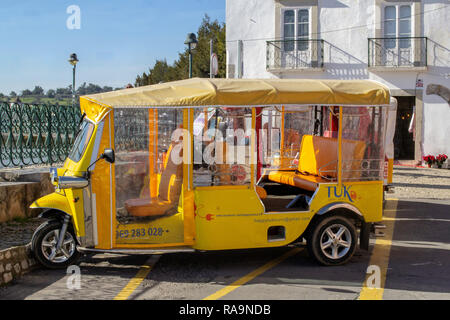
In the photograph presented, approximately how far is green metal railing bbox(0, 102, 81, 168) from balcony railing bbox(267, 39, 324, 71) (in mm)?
11528

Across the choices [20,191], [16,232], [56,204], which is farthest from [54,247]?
[20,191]

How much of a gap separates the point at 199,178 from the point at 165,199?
1.68ft

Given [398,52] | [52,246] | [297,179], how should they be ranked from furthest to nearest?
[398,52], [297,179], [52,246]

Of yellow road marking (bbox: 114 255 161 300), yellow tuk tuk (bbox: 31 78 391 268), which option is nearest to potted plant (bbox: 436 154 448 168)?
yellow tuk tuk (bbox: 31 78 391 268)

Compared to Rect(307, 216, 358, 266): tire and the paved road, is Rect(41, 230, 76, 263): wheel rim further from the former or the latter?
Rect(307, 216, 358, 266): tire

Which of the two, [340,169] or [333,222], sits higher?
[340,169]

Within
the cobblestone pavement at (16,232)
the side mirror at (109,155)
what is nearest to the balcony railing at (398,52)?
the cobblestone pavement at (16,232)

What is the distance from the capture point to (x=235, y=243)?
7168mm

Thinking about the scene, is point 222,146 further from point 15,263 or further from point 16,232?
point 16,232

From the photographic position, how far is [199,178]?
7.14 meters
